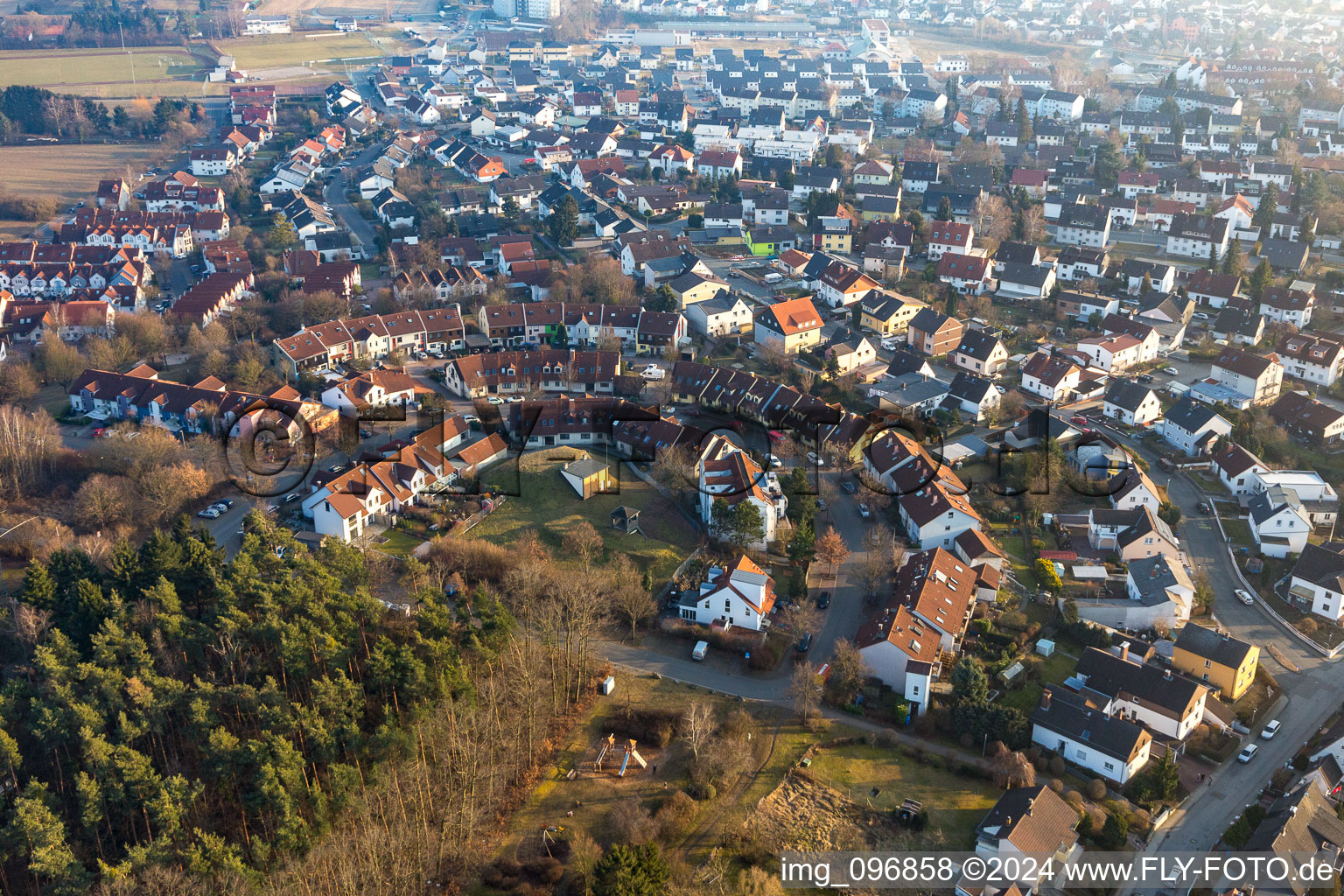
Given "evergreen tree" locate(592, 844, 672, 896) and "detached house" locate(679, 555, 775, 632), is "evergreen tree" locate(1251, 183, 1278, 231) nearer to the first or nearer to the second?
"detached house" locate(679, 555, 775, 632)

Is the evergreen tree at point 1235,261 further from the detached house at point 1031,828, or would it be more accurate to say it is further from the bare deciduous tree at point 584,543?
the detached house at point 1031,828

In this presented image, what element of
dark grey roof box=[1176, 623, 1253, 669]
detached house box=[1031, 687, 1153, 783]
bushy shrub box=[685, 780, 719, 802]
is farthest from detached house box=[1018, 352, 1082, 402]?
bushy shrub box=[685, 780, 719, 802]

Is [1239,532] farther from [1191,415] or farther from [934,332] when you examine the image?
[934,332]

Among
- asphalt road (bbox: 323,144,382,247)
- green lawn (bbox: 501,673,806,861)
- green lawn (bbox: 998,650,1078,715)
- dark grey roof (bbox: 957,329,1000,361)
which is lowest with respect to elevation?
green lawn (bbox: 501,673,806,861)

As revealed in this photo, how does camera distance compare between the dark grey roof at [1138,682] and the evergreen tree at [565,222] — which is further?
the evergreen tree at [565,222]

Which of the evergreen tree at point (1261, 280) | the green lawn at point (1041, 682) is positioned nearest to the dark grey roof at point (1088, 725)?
the green lawn at point (1041, 682)

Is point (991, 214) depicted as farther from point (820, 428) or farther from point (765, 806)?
point (765, 806)
